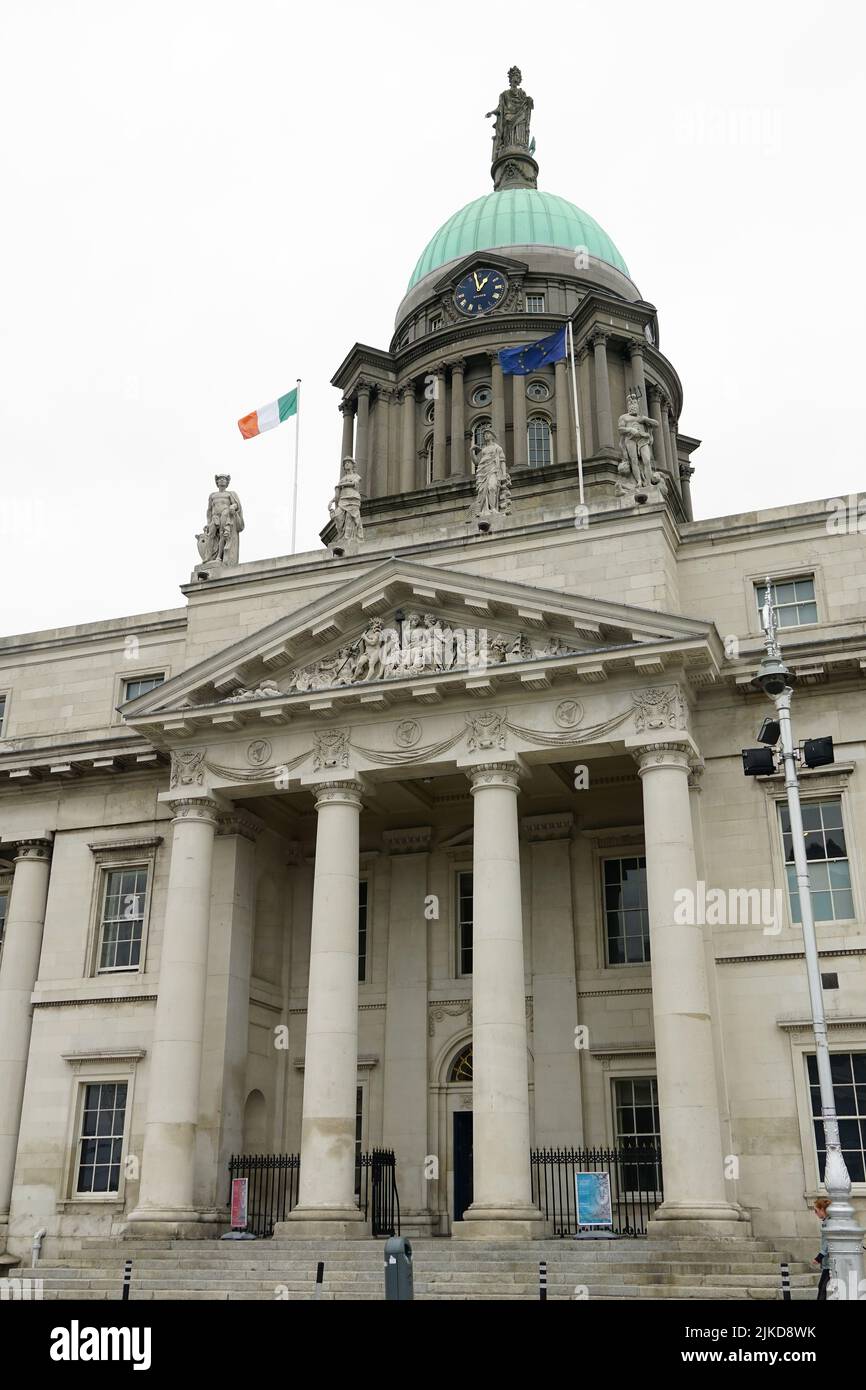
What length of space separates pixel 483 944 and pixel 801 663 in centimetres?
912

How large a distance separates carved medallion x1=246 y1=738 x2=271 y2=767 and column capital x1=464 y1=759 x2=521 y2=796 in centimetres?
516

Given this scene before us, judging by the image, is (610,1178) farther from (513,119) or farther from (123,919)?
(513,119)

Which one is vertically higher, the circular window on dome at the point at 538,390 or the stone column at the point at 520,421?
the circular window on dome at the point at 538,390

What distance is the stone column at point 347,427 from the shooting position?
54344mm

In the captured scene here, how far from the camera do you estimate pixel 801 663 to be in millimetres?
28609

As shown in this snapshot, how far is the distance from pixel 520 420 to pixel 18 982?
90.3 ft

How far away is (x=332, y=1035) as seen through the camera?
27422 millimetres

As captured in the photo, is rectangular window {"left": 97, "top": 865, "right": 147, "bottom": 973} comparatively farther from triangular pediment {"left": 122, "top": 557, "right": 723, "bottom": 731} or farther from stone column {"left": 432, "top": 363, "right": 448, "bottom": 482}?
stone column {"left": 432, "top": 363, "right": 448, "bottom": 482}

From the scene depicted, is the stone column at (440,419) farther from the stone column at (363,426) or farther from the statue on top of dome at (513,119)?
the statue on top of dome at (513,119)

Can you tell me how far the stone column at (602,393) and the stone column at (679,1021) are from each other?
22.7 metres

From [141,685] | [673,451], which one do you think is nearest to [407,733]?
[141,685]

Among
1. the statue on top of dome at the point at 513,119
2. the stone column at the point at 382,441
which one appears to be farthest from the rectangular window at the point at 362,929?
the statue on top of dome at the point at 513,119

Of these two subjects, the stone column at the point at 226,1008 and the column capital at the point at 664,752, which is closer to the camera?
the column capital at the point at 664,752
